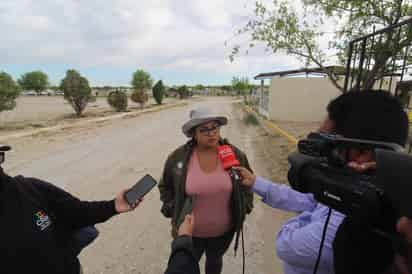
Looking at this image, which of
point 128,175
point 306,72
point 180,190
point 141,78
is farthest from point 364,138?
point 141,78

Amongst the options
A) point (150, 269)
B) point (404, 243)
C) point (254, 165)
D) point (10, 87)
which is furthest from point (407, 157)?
point (10, 87)

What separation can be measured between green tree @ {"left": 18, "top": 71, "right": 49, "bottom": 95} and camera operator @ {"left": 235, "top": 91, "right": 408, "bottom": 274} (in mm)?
103318

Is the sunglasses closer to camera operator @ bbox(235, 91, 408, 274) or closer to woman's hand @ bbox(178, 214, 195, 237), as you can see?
woman's hand @ bbox(178, 214, 195, 237)

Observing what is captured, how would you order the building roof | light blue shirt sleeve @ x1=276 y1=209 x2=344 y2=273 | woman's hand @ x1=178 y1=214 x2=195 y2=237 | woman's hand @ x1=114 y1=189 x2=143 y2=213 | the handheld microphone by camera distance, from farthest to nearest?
the building roof < the handheld microphone < woman's hand @ x1=114 y1=189 x2=143 y2=213 < woman's hand @ x1=178 y1=214 x2=195 y2=237 < light blue shirt sleeve @ x1=276 y1=209 x2=344 y2=273

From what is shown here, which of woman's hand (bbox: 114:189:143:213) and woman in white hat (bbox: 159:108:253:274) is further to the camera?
woman in white hat (bbox: 159:108:253:274)

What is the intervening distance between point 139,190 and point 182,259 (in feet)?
2.36

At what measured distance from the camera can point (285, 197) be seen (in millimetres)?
1375

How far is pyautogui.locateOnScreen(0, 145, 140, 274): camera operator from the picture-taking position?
3.62ft

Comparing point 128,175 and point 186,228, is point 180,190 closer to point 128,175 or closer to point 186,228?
point 186,228

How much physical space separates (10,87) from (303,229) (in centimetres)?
1671

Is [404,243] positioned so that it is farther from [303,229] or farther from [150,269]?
[150,269]

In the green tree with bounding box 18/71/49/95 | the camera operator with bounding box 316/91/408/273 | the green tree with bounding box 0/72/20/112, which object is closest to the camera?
the camera operator with bounding box 316/91/408/273

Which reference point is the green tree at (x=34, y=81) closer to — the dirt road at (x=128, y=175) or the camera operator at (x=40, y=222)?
the dirt road at (x=128, y=175)

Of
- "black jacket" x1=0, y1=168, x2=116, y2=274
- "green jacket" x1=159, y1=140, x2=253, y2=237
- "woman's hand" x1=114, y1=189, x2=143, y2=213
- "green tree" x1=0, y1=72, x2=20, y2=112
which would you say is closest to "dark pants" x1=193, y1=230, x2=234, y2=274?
"green jacket" x1=159, y1=140, x2=253, y2=237
